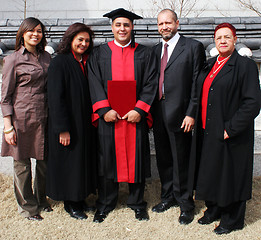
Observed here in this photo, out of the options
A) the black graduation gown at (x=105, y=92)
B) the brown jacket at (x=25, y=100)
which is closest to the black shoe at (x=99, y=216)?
the black graduation gown at (x=105, y=92)

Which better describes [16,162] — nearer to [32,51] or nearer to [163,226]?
[32,51]

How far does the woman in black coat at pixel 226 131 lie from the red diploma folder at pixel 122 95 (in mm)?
665

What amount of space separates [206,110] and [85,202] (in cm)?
179

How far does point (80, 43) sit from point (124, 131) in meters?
0.99

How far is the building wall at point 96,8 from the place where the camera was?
11.3 m

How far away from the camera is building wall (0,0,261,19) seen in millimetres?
11312

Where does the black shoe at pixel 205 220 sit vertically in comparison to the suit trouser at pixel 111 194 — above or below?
below

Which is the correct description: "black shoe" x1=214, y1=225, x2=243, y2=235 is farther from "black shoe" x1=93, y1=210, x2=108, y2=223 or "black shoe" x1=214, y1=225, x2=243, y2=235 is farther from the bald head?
the bald head

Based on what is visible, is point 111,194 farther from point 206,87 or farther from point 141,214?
point 206,87

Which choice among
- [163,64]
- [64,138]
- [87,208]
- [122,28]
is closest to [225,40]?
[163,64]

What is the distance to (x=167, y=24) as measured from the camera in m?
3.21

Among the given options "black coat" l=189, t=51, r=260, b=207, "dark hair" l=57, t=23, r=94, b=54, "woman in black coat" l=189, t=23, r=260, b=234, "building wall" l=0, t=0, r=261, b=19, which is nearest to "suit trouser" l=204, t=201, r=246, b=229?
"woman in black coat" l=189, t=23, r=260, b=234

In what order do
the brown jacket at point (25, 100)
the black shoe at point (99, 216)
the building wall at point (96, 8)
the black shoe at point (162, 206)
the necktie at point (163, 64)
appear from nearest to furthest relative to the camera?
the brown jacket at point (25, 100)
the necktie at point (163, 64)
the black shoe at point (99, 216)
the black shoe at point (162, 206)
the building wall at point (96, 8)

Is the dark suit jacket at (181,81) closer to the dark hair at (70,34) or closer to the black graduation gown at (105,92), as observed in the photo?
the black graduation gown at (105,92)
